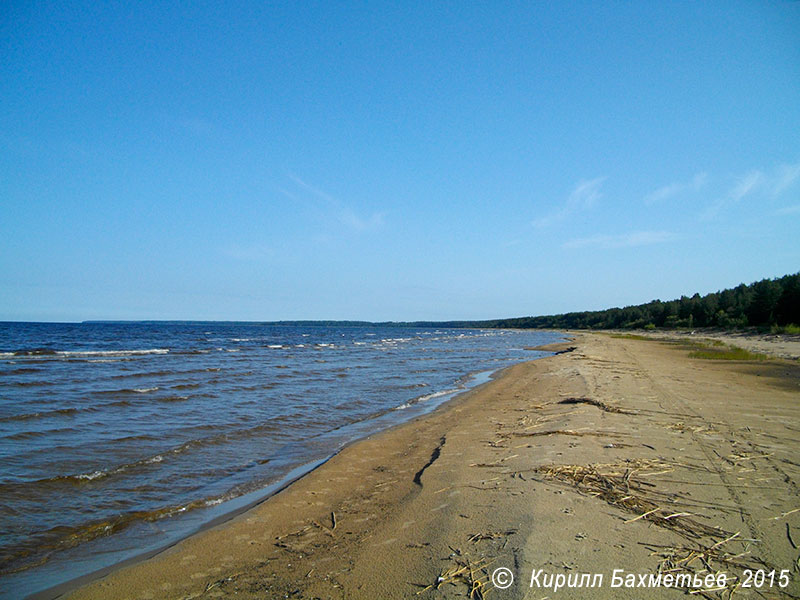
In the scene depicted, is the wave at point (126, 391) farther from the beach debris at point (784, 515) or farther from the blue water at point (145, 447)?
the beach debris at point (784, 515)

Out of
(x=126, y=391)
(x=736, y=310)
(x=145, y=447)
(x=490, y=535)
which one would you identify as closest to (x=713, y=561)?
(x=490, y=535)

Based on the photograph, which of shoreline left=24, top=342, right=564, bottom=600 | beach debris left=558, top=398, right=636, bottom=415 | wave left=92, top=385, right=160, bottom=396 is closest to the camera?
shoreline left=24, top=342, right=564, bottom=600

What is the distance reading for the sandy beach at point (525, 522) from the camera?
3.59m

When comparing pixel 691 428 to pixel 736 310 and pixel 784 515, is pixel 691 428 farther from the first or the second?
pixel 736 310

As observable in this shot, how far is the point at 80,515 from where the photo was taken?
5.93 m

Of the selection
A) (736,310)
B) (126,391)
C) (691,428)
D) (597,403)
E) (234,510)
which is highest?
(736,310)

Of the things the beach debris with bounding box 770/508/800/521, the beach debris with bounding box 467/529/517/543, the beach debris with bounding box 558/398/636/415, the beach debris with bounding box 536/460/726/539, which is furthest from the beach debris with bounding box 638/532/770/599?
the beach debris with bounding box 558/398/636/415

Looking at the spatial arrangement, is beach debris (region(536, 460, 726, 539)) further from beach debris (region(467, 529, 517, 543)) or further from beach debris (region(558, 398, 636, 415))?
beach debris (region(558, 398, 636, 415))

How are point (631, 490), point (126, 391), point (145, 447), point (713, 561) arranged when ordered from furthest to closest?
point (126, 391) < point (145, 447) < point (631, 490) < point (713, 561)

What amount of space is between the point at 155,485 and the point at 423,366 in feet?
71.4

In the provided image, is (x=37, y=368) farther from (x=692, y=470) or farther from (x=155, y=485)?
(x=692, y=470)

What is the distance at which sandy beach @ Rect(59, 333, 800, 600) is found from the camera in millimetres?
3594

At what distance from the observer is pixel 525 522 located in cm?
447

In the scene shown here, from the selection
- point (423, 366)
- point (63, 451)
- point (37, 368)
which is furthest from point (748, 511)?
point (37, 368)
